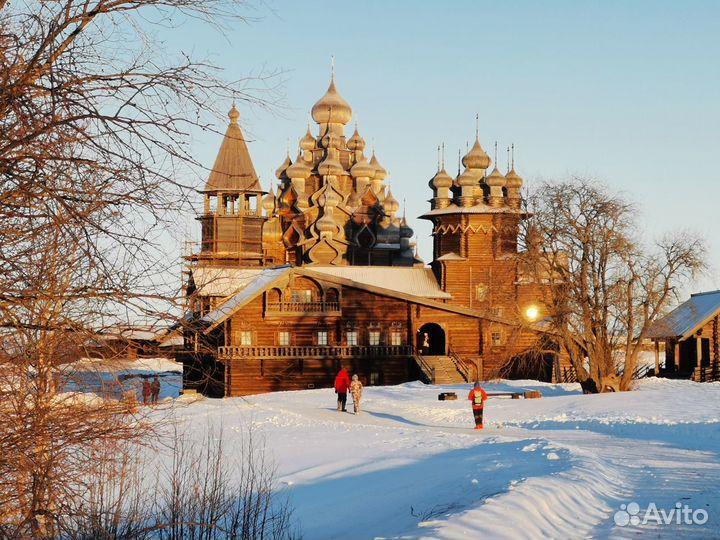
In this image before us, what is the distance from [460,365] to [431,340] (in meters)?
9.38

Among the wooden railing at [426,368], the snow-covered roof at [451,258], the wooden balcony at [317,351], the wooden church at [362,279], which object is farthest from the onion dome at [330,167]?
the wooden railing at [426,368]

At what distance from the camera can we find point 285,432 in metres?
24.4

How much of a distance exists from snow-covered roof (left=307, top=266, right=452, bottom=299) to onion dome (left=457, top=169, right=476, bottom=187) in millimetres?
5520

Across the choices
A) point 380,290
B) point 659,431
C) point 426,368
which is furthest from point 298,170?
point 659,431

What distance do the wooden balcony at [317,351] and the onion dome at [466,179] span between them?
13.9 m

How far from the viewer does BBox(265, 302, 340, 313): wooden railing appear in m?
46.1

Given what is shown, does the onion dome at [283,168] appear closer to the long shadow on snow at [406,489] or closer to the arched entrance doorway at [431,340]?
the arched entrance doorway at [431,340]

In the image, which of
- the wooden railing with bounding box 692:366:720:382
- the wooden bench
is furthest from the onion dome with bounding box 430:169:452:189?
the wooden bench

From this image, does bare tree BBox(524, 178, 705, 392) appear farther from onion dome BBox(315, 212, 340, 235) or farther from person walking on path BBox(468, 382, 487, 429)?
onion dome BBox(315, 212, 340, 235)

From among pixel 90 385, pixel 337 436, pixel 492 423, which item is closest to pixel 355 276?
pixel 492 423

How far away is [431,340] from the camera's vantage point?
56.0m

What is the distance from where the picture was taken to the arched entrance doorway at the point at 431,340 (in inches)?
2126

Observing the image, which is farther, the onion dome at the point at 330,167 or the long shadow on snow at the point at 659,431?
the onion dome at the point at 330,167

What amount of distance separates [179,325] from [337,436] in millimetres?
17339
